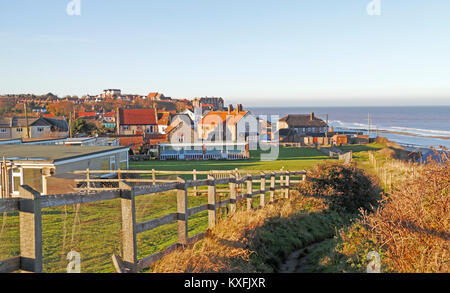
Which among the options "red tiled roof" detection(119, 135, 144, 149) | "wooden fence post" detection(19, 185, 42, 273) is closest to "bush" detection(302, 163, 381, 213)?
"wooden fence post" detection(19, 185, 42, 273)

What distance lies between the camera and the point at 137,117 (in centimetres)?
7950

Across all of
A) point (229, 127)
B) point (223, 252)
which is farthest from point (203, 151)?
point (223, 252)

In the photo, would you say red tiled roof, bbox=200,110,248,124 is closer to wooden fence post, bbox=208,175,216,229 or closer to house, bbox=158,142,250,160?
house, bbox=158,142,250,160

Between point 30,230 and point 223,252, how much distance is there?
387 cm

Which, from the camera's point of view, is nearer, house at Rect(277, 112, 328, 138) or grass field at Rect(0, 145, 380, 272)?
grass field at Rect(0, 145, 380, 272)

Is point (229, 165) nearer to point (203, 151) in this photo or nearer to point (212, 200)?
point (203, 151)

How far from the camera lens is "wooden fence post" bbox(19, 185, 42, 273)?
3.76 m

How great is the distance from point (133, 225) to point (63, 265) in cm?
276

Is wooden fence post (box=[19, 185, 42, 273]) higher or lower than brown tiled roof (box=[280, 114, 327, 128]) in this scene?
lower

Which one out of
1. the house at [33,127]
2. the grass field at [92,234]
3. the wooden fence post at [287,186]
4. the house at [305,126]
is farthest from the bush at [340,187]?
the house at [305,126]

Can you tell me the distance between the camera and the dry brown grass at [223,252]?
586 cm

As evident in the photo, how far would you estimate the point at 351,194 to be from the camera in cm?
1550

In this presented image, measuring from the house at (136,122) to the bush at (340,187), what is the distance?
64.4 meters

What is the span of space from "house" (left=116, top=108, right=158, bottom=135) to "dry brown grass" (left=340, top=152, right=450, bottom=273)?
7240 cm
